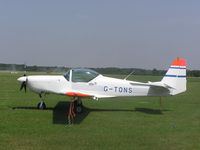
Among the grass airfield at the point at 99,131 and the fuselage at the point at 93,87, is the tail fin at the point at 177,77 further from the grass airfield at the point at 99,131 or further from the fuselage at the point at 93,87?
the grass airfield at the point at 99,131

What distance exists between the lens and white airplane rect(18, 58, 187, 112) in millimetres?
13984

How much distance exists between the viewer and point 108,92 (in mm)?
14250

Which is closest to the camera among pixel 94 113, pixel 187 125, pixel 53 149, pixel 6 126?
pixel 53 149

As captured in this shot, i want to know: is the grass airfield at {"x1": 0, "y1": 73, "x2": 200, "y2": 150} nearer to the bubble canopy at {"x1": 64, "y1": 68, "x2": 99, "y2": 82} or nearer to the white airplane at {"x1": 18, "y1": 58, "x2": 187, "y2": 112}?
the white airplane at {"x1": 18, "y1": 58, "x2": 187, "y2": 112}

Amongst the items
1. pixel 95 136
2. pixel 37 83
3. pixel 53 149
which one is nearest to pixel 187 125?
pixel 95 136

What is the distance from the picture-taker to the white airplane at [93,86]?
1398cm

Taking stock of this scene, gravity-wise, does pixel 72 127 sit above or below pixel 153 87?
below

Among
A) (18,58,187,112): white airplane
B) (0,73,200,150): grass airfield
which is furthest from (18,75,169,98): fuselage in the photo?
(0,73,200,150): grass airfield

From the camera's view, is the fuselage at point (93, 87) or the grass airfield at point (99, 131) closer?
the grass airfield at point (99, 131)

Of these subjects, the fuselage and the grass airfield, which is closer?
the grass airfield

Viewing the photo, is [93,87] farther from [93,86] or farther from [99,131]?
[99,131]

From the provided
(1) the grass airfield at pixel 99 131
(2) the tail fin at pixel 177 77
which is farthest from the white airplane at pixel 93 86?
(1) the grass airfield at pixel 99 131

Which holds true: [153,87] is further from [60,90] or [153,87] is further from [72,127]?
[72,127]

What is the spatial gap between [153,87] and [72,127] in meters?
5.18
